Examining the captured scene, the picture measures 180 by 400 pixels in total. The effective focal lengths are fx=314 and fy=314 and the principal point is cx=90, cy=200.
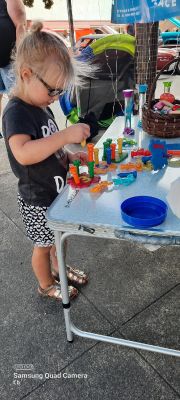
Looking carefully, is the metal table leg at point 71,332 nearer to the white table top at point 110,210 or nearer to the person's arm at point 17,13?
the white table top at point 110,210

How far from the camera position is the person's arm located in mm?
2215

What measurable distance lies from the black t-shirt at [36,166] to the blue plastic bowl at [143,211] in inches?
13.8

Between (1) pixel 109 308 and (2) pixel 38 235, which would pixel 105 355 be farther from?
(2) pixel 38 235

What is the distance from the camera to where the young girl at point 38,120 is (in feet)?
3.17

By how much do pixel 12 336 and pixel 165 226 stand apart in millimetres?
860

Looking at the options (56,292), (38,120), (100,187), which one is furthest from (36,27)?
(56,292)

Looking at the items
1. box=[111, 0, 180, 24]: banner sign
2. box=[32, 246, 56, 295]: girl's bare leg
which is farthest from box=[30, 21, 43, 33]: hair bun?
box=[111, 0, 180, 24]: banner sign

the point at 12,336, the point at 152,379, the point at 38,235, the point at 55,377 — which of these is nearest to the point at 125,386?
the point at 152,379

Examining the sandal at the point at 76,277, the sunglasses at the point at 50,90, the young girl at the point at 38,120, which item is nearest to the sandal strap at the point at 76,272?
the sandal at the point at 76,277

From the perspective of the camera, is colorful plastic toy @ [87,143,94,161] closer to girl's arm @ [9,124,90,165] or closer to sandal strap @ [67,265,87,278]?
girl's arm @ [9,124,90,165]

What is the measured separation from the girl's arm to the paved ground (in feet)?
2.46

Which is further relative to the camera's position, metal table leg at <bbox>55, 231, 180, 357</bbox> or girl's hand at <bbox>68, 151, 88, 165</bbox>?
girl's hand at <bbox>68, 151, 88, 165</bbox>

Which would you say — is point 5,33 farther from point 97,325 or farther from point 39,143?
point 97,325

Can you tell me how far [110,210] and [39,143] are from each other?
30 centimetres
